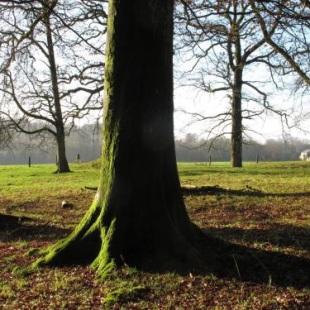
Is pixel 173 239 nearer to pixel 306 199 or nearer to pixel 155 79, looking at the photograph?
pixel 155 79

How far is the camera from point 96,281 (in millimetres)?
5477

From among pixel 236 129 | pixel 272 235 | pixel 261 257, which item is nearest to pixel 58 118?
pixel 236 129

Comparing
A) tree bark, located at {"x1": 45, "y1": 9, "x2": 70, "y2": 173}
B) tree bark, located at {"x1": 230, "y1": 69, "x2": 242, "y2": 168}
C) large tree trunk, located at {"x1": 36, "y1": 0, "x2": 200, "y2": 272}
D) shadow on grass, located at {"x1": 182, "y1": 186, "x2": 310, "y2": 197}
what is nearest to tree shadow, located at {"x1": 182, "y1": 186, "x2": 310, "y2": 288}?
large tree trunk, located at {"x1": 36, "y1": 0, "x2": 200, "y2": 272}

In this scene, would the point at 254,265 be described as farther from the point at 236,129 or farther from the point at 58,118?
the point at 58,118

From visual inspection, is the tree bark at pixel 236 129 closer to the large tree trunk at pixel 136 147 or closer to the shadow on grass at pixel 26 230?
the shadow on grass at pixel 26 230

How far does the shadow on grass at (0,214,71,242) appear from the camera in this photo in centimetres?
857

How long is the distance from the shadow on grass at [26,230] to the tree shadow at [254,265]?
3395 millimetres

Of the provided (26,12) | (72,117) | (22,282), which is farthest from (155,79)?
(72,117)

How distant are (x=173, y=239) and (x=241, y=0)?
25.9ft

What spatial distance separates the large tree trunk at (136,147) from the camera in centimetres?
596

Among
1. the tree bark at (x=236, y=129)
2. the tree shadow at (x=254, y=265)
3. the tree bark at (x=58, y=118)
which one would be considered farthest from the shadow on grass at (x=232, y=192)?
the tree bark at (x=58, y=118)

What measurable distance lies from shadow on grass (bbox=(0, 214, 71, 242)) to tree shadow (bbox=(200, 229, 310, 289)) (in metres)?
3.40

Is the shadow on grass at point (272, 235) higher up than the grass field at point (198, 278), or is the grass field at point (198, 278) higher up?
the shadow on grass at point (272, 235)

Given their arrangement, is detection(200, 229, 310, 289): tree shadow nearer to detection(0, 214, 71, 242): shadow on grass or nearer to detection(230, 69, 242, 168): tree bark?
detection(0, 214, 71, 242): shadow on grass
